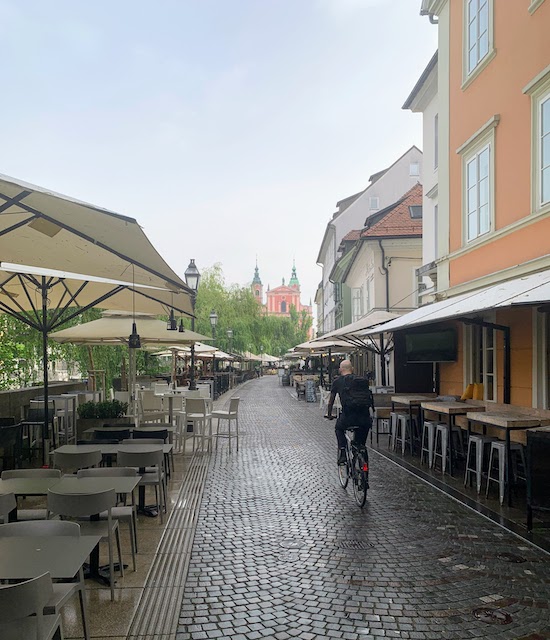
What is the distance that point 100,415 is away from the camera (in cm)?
1131

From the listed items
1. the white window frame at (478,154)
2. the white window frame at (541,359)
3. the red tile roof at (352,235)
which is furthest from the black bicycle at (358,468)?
the red tile roof at (352,235)

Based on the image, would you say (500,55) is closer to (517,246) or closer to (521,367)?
(517,246)

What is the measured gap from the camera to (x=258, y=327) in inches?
2060

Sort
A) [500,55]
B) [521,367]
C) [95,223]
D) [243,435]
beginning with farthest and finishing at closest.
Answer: [243,435]
[500,55]
[521,367]
[95,223]

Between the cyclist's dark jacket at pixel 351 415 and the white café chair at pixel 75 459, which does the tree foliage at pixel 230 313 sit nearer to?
the cyclist's dark jacket at pixel 351 415

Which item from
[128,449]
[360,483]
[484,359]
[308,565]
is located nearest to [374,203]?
[484,359]

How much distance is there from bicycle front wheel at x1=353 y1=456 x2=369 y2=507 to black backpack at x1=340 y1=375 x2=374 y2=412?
27.1 inches

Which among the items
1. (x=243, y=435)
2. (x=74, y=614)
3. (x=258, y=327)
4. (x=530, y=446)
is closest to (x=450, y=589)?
(x=530, y=446)

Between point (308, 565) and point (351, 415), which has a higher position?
point (351, 415)

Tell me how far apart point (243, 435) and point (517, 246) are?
8317mm

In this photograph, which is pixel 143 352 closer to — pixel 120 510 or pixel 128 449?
pixel 128 449

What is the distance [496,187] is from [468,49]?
12.0 feet

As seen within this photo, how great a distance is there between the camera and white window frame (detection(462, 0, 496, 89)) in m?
11.4

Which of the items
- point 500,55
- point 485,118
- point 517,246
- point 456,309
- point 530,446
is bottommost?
point 530,446
